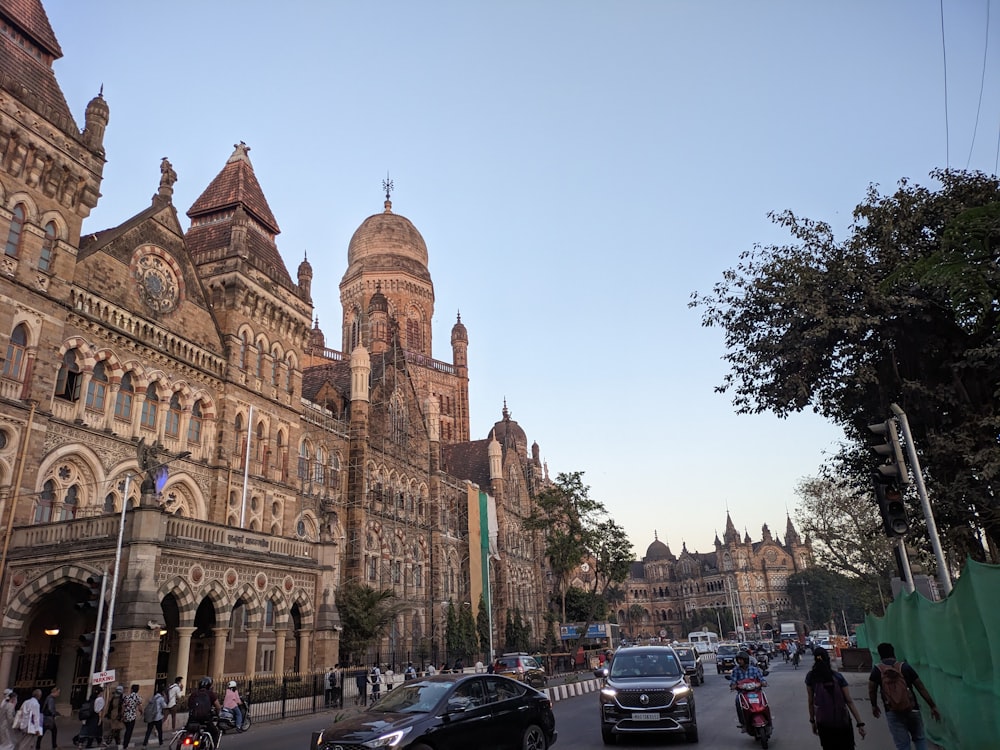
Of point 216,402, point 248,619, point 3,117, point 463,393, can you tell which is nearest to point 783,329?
point 248,619

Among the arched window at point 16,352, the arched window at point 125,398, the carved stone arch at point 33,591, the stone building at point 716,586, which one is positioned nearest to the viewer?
the carved stone arch at point 33,591

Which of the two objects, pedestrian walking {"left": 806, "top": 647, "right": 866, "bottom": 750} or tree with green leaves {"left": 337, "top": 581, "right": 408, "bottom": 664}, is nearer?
pedestrian walking {"left": 806, "top": 647, "right": 866, "bottom": 750}

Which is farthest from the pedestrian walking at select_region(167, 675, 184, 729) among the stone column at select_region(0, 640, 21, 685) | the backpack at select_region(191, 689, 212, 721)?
the backpack at select_region(191, 689, 212, 721)

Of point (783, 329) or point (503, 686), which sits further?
point (783, 329)

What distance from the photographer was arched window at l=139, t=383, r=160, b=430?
26703 millimetres

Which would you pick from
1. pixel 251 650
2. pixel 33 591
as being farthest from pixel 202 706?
pixel 251 650

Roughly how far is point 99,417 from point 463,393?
50.5m

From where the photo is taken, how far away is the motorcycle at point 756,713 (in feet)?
42.1

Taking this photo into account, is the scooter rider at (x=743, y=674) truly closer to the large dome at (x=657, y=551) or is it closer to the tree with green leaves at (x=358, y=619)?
the tree with green leaves at (x=358, y=619)

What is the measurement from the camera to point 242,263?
107 ft

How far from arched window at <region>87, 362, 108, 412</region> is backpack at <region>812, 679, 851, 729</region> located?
2381 cm

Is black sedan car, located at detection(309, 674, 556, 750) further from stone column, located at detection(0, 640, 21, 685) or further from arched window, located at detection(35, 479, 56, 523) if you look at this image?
arched window, located at detection(35, 479, 56, 523)

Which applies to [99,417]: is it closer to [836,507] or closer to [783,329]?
[783,329]

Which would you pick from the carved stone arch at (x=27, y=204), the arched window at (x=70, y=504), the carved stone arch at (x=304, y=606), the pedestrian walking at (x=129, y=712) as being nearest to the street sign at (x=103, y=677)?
the pedestrian walking at (x=129, y=712)
